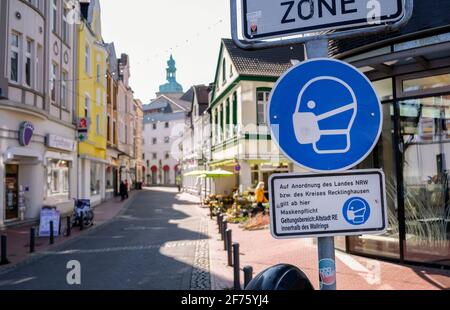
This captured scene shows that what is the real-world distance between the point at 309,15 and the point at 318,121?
1.75ft

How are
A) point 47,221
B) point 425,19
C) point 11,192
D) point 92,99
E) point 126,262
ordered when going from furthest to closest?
point 92,99 → point 11,192 → point 47,221 → point 126,262 → point 425,19

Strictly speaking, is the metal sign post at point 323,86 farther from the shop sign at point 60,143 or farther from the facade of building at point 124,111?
the facade of building at point 124,111

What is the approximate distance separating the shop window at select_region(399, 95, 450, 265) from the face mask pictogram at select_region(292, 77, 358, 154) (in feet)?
22.5

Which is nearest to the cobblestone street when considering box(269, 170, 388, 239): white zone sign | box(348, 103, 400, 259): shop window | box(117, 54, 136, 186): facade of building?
box(348, 103, 400, 259): shop window

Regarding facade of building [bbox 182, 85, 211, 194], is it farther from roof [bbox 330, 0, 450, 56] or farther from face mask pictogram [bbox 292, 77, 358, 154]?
face mask pictogram [bbox 292, 77, 358, 154]

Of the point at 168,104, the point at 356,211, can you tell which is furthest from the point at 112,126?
the point at 168,104

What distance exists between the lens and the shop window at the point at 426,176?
7.92 metres

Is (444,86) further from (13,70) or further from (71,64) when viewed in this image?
(71,64)

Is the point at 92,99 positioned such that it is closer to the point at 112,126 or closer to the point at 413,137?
the point at 112,126

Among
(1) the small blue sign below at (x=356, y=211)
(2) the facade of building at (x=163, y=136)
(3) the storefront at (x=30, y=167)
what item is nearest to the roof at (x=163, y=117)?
(2) the facade of building at (x=163, y=136)

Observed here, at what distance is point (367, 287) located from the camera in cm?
644

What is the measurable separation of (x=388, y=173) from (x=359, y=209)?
7.37m

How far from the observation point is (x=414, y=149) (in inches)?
328
